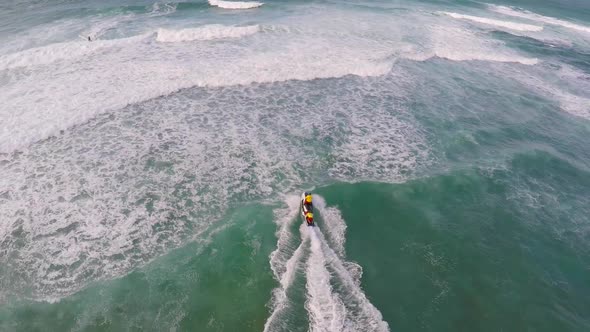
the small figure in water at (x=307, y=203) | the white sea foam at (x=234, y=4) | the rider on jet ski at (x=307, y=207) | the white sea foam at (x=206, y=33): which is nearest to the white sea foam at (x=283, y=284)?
the rider on jet ski at (x=307, y=207)

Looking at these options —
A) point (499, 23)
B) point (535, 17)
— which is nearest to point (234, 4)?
point (499, 23)

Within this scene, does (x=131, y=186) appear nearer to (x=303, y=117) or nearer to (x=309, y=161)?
(x=309, y=161)

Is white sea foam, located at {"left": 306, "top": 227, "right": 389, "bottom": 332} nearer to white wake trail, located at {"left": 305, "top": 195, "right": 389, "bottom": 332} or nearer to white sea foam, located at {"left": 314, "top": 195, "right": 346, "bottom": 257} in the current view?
white wake trail, located at {"left": 305, "top": 195, "right": 389, "bottom": 332}

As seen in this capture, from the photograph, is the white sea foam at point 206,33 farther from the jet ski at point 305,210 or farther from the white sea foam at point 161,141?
the jet ski at point 305,210

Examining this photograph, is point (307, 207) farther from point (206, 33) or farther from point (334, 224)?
point (206, 33)

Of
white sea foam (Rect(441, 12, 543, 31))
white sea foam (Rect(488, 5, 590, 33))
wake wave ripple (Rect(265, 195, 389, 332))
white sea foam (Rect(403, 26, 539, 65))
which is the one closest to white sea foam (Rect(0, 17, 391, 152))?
white sea foam (Rect(403, 26, 539, 65))

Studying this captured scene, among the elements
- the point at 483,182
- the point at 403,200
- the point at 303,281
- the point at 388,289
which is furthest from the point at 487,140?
the point at 303,281
